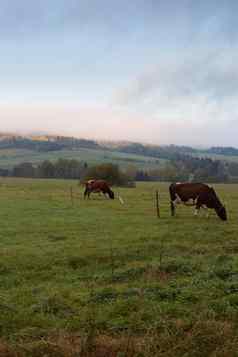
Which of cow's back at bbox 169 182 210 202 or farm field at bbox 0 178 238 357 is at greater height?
cow's back at bbox 169 182 210 202

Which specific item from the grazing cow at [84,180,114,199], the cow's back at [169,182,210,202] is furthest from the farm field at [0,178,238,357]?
the grazing cow at [84,180,114,199]

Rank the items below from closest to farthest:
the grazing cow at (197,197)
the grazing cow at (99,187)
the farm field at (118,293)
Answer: the farm field at (118,293)
the grazing cow at (197,197)
the grazing cow at (99,187)

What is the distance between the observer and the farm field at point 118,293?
5.05 m

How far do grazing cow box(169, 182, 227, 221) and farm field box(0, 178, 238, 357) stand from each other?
190 inches

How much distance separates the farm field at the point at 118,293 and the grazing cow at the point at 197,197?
4814 millimetres

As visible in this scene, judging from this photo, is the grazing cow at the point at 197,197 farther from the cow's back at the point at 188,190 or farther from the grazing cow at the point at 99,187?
the grazing cow at the point at 99,187

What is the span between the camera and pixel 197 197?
22391 mm

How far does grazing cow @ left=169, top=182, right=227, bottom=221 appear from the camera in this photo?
2149 cm

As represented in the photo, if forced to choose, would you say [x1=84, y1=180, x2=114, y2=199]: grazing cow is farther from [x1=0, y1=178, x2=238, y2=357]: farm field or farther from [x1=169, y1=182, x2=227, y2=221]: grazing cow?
[x1=0, y1=178, x2=238, y2=357]: farm field

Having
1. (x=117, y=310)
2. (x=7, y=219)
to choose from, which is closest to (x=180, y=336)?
(x=117, y=310)

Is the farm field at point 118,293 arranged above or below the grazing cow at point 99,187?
below

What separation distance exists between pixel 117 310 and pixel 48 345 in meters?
1.88

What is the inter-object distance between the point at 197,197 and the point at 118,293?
51.4ft

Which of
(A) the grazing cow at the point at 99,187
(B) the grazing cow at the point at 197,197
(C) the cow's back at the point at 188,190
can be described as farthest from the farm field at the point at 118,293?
(A) the grazing cow at the point at 99,187
